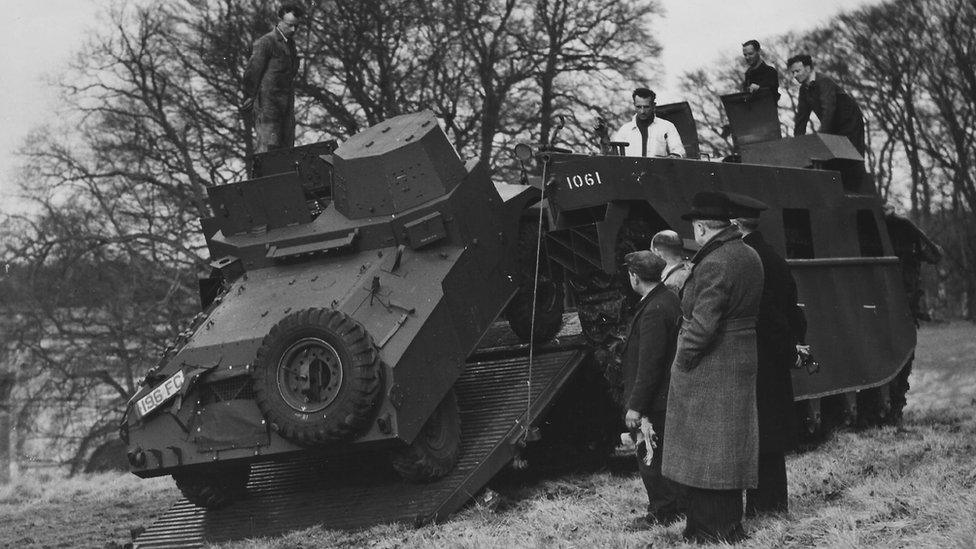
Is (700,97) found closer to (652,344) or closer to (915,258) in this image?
(915,258)

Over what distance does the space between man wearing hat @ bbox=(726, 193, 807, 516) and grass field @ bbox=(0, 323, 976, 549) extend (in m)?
0.21

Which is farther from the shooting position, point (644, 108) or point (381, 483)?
point (644, 108)

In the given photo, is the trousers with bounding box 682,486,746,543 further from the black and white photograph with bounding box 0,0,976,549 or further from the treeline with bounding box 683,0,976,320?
the treeline with bounding box 683,0,976,320

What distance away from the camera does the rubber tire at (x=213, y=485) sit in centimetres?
1105

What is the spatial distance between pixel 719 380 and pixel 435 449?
4083mm

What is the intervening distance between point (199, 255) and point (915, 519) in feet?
73.7

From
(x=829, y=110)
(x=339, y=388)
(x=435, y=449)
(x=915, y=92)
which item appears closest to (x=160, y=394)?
(x=339, y=388)

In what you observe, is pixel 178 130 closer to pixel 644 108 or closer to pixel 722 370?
pixel 644 108

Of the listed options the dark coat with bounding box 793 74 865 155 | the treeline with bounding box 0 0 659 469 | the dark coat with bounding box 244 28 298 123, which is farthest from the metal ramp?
the treeline with bounding box 0 0 659 469

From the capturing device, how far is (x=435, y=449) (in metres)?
10.8

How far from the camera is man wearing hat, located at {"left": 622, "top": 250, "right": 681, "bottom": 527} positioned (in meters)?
8.04

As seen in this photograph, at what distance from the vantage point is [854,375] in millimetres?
14219

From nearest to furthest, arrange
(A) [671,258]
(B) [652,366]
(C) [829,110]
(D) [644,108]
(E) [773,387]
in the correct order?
(E) [773,387] < (B) [652,366] < (A) [671,258] < (D) [644,108] < (C) [829,110]

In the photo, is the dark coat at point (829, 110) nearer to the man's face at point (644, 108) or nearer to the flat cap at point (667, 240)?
the man's face at point (644, 108)
